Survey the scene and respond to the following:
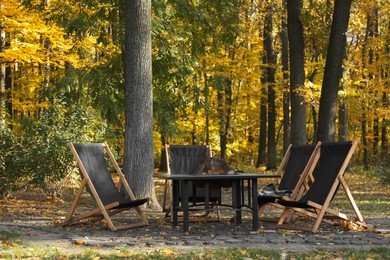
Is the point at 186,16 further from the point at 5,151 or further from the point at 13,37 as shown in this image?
the point at 13,37

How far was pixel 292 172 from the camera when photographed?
390 inches

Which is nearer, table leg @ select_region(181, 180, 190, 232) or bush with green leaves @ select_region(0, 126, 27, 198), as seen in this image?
table leg @ select_region(181, 180, 190, 232)

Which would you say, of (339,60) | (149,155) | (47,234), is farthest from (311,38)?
(47,234)

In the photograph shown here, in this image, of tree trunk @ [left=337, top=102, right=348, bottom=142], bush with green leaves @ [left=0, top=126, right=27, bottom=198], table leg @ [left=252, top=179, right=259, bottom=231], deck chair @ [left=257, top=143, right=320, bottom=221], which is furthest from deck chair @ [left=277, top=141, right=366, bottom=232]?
tree trunk @ [left=337, top=102, right=348, bottom=142]

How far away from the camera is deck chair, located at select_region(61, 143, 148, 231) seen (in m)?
8.64

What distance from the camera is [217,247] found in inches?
267

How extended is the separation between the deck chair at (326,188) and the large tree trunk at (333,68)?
6.04 metres

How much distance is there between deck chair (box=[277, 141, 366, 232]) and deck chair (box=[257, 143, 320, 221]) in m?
0.17

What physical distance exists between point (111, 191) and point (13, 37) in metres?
11.9

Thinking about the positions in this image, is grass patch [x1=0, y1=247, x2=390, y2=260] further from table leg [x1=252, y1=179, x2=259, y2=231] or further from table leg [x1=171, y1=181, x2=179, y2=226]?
table leg [x1=171, y1=181, x2=179, y2=226]

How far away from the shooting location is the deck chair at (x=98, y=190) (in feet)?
28.3

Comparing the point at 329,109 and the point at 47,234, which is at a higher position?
the point at 329,109

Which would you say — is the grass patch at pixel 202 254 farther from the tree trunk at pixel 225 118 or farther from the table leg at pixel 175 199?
the tree trunk at pixel 225 118

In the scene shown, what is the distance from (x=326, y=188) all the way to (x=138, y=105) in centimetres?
387
